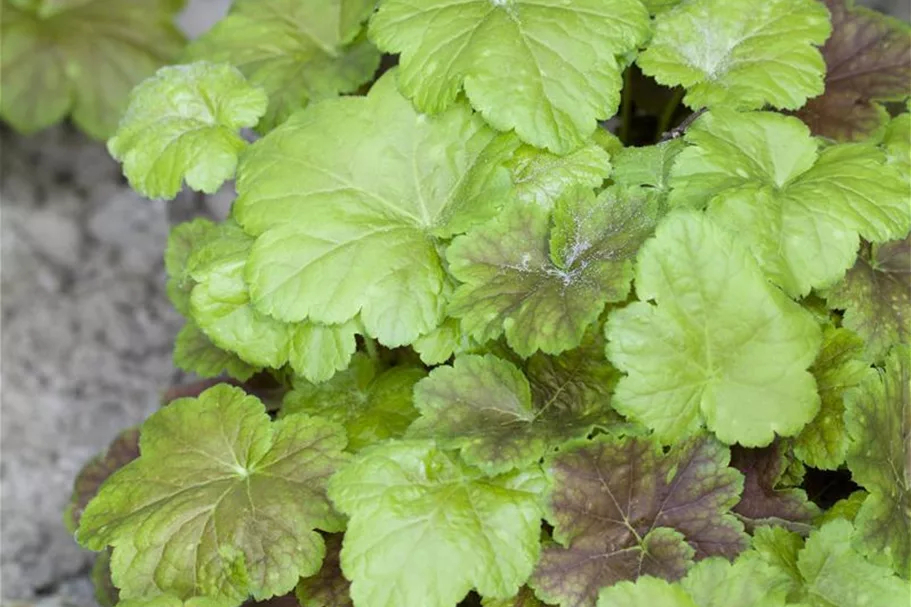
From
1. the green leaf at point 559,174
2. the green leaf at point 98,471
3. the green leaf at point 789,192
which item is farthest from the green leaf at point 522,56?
the green leaf at point 98,471

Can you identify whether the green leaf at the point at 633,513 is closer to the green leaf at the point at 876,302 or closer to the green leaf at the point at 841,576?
the green leaf at the point at 841,576

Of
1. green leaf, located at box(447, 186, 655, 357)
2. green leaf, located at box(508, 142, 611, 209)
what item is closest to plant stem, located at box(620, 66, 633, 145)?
green leaf, located at box(508, 142, 611, 209)

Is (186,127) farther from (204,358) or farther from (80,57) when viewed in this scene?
(80,57)

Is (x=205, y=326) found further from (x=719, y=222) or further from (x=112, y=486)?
(x=719, y=222)

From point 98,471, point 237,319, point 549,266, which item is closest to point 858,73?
point 549,266

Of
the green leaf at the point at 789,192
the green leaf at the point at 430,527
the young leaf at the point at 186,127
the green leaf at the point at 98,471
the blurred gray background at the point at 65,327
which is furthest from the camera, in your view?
the blurred gray background at the point at 65,327

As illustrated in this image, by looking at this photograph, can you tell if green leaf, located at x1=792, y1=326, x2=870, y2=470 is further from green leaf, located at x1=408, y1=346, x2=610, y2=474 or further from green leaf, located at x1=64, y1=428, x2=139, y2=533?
green leaf, located at x1=64, y1=428, x2=139, y2=533
